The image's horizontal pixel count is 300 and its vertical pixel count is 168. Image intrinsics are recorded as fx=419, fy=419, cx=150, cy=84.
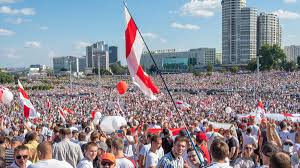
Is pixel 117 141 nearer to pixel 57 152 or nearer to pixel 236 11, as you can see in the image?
pixel 57 152

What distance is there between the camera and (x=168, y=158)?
5141 millimetres

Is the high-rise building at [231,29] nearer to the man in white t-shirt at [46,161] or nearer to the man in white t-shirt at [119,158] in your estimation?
the man in white t-shirt at [119,158]

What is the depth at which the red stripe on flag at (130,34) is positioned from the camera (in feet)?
21.9

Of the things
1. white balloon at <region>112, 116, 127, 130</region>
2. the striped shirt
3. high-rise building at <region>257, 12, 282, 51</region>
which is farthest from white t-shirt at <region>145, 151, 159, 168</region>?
high-rise building at <region>257, 12, 282, 51</region>

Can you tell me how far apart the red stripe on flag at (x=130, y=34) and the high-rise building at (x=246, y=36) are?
17191 centimetres

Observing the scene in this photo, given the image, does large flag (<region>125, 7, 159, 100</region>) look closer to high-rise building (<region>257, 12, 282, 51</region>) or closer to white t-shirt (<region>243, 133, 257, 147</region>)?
white t-shirt (<region>243, 133, 257, 147</region>)

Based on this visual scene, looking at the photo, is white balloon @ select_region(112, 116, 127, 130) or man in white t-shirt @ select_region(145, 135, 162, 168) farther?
white balloon @ select_region(112, 116, 127, 130)

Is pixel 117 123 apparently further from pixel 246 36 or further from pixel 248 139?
pixel 246 36

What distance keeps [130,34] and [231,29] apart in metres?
179

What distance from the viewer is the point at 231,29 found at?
180500 mm

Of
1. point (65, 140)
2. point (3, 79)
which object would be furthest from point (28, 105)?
point (3, 79)

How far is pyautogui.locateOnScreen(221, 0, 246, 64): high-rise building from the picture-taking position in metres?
177

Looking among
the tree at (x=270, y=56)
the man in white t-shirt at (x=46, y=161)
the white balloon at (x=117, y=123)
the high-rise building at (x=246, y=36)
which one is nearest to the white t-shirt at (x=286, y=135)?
the white balloon at (x=117, y=123)

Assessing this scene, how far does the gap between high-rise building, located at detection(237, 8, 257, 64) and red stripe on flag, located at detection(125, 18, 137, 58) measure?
17191 centimetres
